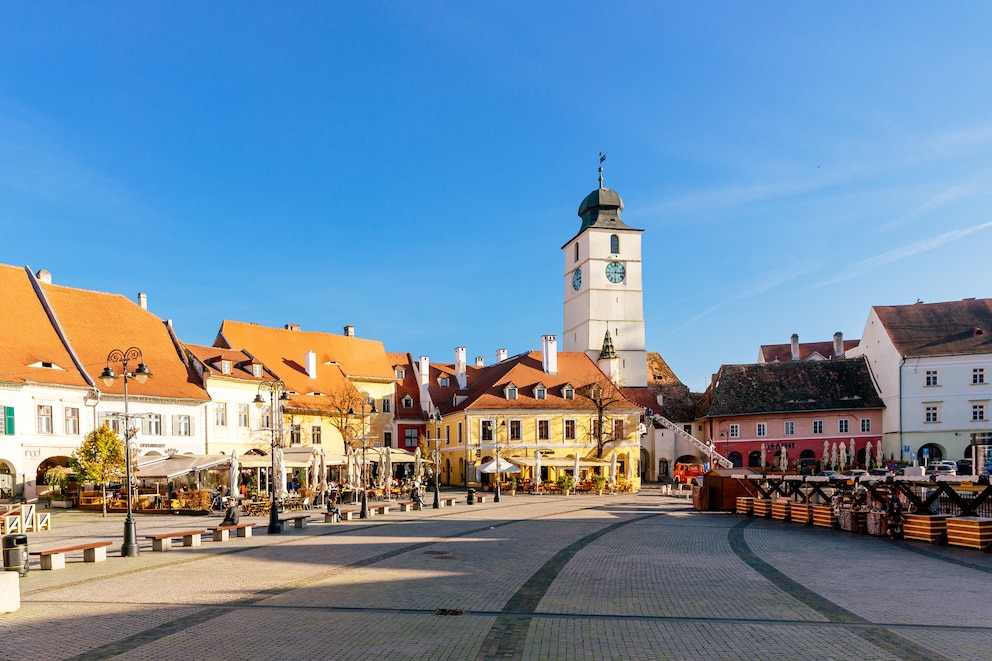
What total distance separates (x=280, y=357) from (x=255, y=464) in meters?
23.3

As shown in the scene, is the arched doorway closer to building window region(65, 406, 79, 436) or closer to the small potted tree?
building window region(65, 406, 79, 436)

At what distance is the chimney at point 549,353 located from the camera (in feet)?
193

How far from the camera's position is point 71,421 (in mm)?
39562

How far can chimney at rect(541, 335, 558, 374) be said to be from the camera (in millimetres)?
58812

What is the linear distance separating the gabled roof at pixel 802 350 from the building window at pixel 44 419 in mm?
67664

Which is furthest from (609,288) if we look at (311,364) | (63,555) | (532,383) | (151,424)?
(63,555)

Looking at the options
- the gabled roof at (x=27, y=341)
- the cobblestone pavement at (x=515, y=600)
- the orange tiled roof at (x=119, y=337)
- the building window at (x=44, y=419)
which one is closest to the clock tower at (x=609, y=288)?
the orange tiled roof at (x=119, y=337)

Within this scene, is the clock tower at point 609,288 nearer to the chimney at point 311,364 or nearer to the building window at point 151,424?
the chimney at point 311,364

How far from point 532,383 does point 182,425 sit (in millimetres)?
23391

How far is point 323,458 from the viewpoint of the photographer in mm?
37656

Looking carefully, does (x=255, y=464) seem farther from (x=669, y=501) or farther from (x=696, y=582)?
(x=696, y=582)

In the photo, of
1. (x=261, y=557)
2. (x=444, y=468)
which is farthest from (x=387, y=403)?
(x=261, y=557)

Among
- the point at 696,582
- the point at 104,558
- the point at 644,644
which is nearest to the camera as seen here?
the point at 644,644

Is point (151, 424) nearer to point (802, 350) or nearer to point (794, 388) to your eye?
point (794, 388)
